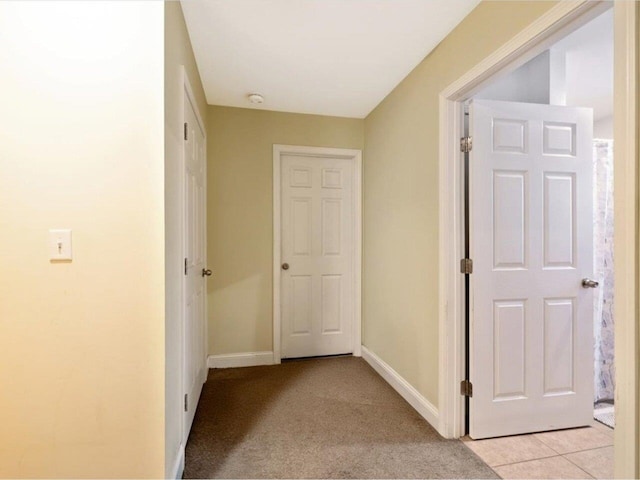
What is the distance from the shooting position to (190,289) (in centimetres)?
202

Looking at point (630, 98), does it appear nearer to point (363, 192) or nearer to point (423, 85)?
point (423, 85)

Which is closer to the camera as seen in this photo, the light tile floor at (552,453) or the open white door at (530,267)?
the light tile floor at (552,453)

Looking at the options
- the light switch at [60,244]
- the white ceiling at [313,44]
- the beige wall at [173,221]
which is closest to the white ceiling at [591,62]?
the white ceiling at [313,44]

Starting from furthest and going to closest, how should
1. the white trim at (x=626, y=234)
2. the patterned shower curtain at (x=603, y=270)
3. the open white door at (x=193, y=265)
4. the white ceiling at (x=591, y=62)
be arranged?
1. the patterned shower curtain at (x=603, y=270)
2. the white ceiling at (x=591, y=62)
3. the open white door at (x=193, y=265)
4. the white trim at (x=626, y=234)

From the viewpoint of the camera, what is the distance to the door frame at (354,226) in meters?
3.09

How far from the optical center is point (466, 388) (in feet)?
6.37

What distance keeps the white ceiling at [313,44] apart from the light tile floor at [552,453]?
7.76 feet

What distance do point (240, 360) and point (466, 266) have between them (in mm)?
2156

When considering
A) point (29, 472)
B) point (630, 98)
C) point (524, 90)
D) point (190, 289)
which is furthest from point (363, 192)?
point (29, 472)

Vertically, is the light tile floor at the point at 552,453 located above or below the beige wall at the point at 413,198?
below

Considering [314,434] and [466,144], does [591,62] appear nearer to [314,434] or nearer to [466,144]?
[466,144]

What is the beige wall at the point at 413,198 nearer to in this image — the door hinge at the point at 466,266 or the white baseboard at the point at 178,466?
the door hinge at the point at 466,266

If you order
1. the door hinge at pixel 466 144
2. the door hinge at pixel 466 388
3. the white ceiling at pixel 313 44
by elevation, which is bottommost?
the door hinge at pixel 466 388

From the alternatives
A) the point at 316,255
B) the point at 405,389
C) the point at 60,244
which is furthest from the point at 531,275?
the point at 60,244
